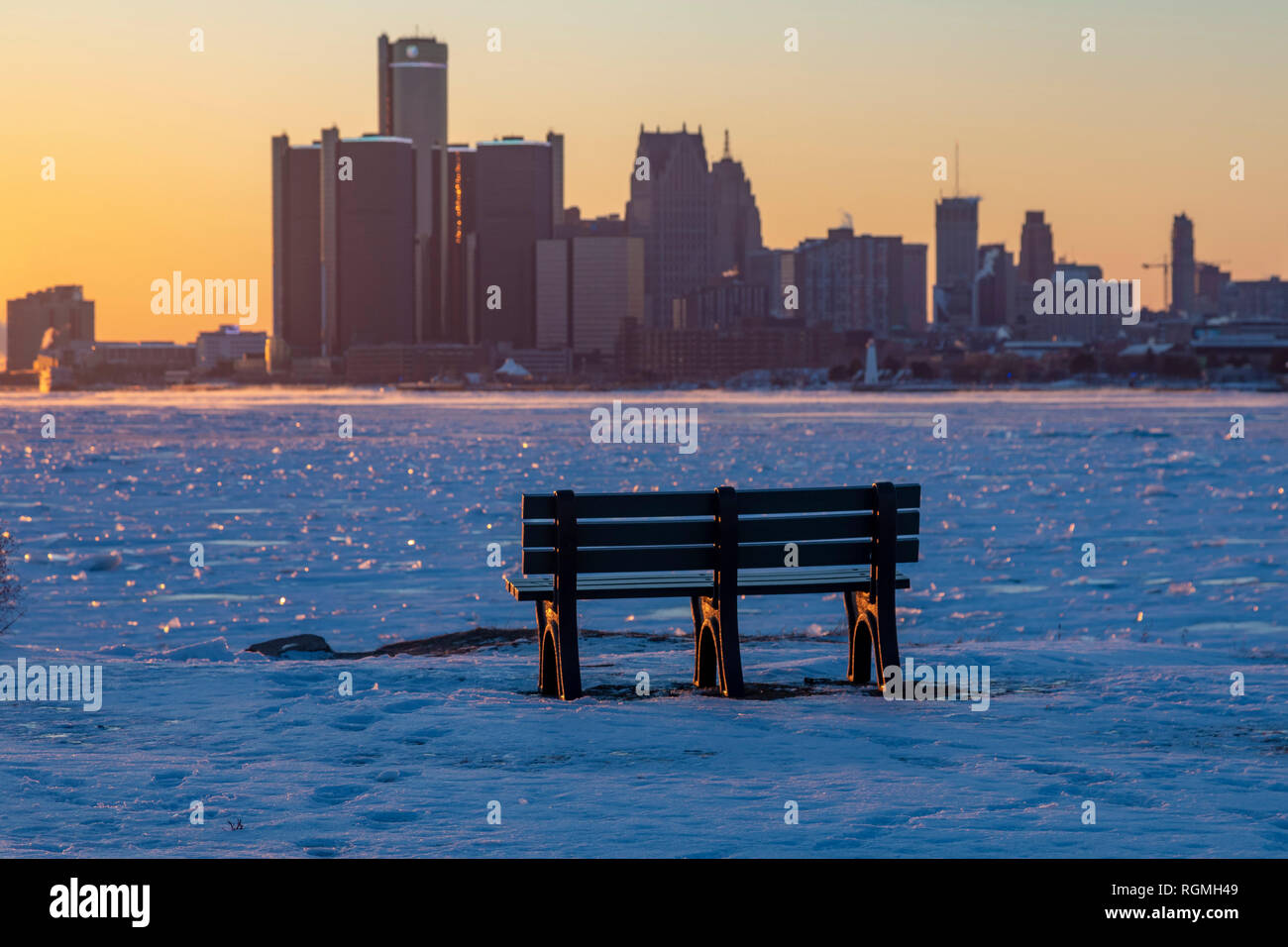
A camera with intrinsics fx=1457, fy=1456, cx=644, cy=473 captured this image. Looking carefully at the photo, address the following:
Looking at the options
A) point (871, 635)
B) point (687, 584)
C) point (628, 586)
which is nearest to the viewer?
point (628, 586)

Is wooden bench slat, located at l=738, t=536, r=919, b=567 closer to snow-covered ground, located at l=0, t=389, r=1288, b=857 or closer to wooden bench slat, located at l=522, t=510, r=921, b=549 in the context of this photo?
wooden bench slat, located at l=522, t=510, r=921, b=549

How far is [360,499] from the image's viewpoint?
30.4 meters

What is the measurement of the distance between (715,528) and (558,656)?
128cm

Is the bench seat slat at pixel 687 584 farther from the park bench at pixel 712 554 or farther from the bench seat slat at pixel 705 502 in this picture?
the bench seat slat at pixel 705 502

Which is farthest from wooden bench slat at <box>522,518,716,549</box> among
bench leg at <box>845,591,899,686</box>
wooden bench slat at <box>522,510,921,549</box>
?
bench leg at <box>845,591,899,686</box>

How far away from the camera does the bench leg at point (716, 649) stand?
914cm

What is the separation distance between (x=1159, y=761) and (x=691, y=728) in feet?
7.98

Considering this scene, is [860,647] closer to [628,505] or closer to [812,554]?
[812,554]

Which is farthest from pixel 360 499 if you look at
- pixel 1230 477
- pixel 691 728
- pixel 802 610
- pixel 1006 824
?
pixel 1006 824

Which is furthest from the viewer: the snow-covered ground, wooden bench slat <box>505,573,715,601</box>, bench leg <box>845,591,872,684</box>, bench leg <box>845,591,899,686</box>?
bench leg <box>845,591,872,684</box>

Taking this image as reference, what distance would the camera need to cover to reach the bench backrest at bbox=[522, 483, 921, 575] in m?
9.03

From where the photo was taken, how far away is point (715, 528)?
9258 mm

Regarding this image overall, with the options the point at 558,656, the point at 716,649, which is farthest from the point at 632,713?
the point at 716,649

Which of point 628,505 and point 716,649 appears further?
point 716,649
